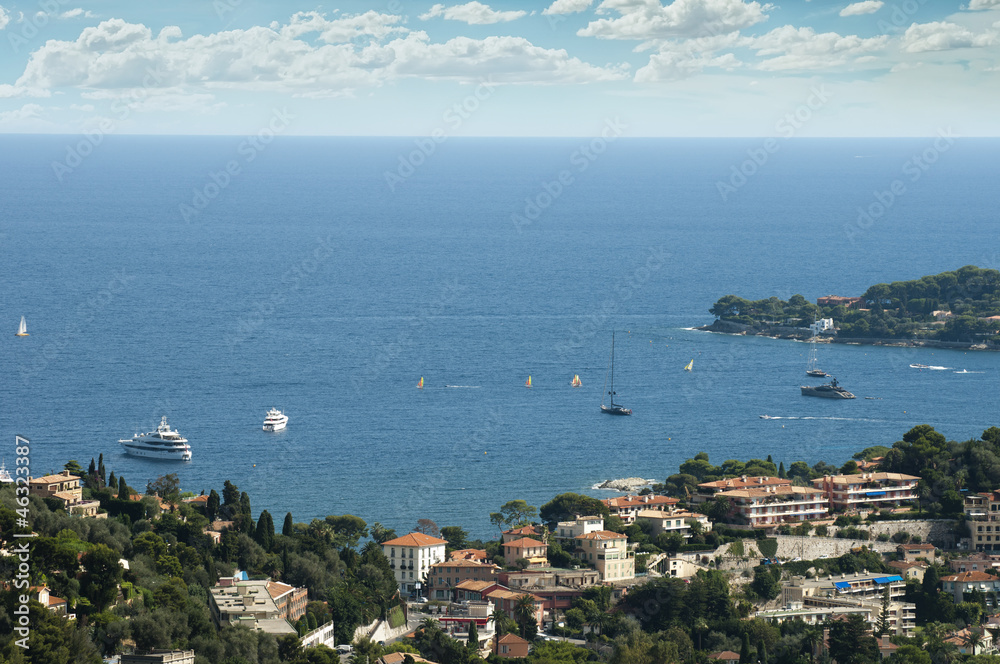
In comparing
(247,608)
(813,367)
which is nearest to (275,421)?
(247,608)

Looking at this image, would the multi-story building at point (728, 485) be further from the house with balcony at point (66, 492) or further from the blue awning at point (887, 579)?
the house with balcony at point (66, 492)

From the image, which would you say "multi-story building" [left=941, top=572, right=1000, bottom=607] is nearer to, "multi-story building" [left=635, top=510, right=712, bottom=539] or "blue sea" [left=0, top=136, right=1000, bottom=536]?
"multi-story building" [left=635, top=510, right=712, bottom=539]

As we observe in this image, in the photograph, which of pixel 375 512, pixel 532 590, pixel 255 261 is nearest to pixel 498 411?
pixel 375 512

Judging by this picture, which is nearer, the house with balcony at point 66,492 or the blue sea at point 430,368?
the house with balcony at point 66,492

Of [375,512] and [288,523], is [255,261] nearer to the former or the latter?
[375,512]

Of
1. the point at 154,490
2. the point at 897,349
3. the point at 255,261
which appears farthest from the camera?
the point at 255,261

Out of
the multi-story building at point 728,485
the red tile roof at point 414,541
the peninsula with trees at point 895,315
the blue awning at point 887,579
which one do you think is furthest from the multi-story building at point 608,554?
the peninsula with trees at point 895,315
